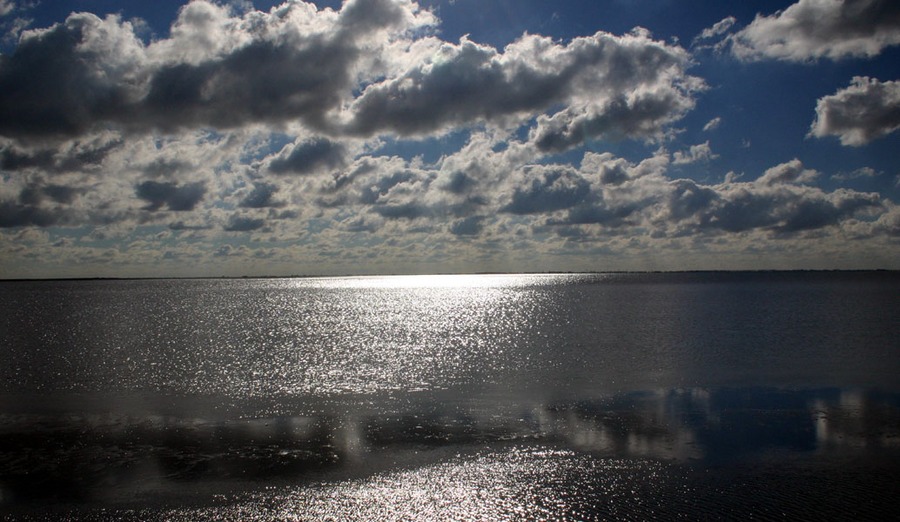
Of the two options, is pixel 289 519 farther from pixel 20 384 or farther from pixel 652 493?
pixel 20 384

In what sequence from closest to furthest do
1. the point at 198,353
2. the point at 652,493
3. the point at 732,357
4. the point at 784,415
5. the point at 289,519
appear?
the point at 289,519 < the point at 652,493 < the point at 784,415 < the point at 732,357 < the point at 198,353

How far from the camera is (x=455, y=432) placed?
78.0ft

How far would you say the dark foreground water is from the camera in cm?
1656

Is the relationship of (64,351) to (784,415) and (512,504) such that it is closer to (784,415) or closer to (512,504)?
(512,504)

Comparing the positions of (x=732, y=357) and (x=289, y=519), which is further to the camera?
(x=732, y=357)

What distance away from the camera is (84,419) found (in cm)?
2653

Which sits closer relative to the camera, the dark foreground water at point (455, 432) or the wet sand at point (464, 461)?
the wet sand at point (464, 461)

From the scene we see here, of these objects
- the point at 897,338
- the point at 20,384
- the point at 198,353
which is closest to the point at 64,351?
the point at 198,353

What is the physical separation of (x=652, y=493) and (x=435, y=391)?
17.2 m

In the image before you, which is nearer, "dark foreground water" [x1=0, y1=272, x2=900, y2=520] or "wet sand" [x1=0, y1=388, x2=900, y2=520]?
"wet sand" [x1=0, y1=388, x2=900, y2=520]

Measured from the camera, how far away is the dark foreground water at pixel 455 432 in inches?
652

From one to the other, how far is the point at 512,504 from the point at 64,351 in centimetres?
4808

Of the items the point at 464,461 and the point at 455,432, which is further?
the point at 455,432

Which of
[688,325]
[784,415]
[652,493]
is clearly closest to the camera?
[652,493]
